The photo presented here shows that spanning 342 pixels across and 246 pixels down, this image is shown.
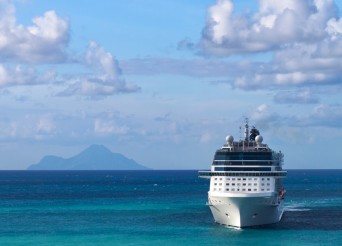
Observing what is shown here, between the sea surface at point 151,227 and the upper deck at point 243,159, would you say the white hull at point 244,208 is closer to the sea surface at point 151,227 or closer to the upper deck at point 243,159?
the sea surface at point 151,227

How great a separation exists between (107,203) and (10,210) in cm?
2430

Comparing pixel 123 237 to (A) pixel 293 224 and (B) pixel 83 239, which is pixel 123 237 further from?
(A) pixel 293 224

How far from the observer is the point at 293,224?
97.8 metres

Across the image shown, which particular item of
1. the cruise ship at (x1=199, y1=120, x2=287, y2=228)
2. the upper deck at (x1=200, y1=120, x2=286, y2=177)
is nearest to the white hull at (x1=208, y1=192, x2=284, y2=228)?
the cruise ship at (x1=199, y1=120, x2=287, y2=228)

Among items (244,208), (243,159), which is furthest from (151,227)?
(243,159)

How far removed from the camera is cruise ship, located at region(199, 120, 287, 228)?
8719 cm

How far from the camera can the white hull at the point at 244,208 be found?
3403 inches

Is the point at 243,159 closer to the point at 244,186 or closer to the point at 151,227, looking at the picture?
the point at 244,186

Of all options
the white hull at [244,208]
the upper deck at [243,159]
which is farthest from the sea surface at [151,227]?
the upper deck at [243,159]

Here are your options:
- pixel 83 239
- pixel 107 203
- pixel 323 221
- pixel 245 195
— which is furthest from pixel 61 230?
pixel 107 203

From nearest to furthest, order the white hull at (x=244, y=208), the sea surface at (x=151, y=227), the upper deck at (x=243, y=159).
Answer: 1. the sea surface at (x=151, y=227)
2. the white hull at (x=244, y=208)
3. the upper deck at (x=243, y=159)

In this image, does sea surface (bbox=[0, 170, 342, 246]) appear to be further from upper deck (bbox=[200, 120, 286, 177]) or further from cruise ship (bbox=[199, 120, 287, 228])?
upper deck (bbox=[200, 120, 286, 177])

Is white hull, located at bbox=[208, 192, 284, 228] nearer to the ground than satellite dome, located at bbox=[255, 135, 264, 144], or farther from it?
nearer to the ground

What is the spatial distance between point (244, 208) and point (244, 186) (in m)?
3.37
